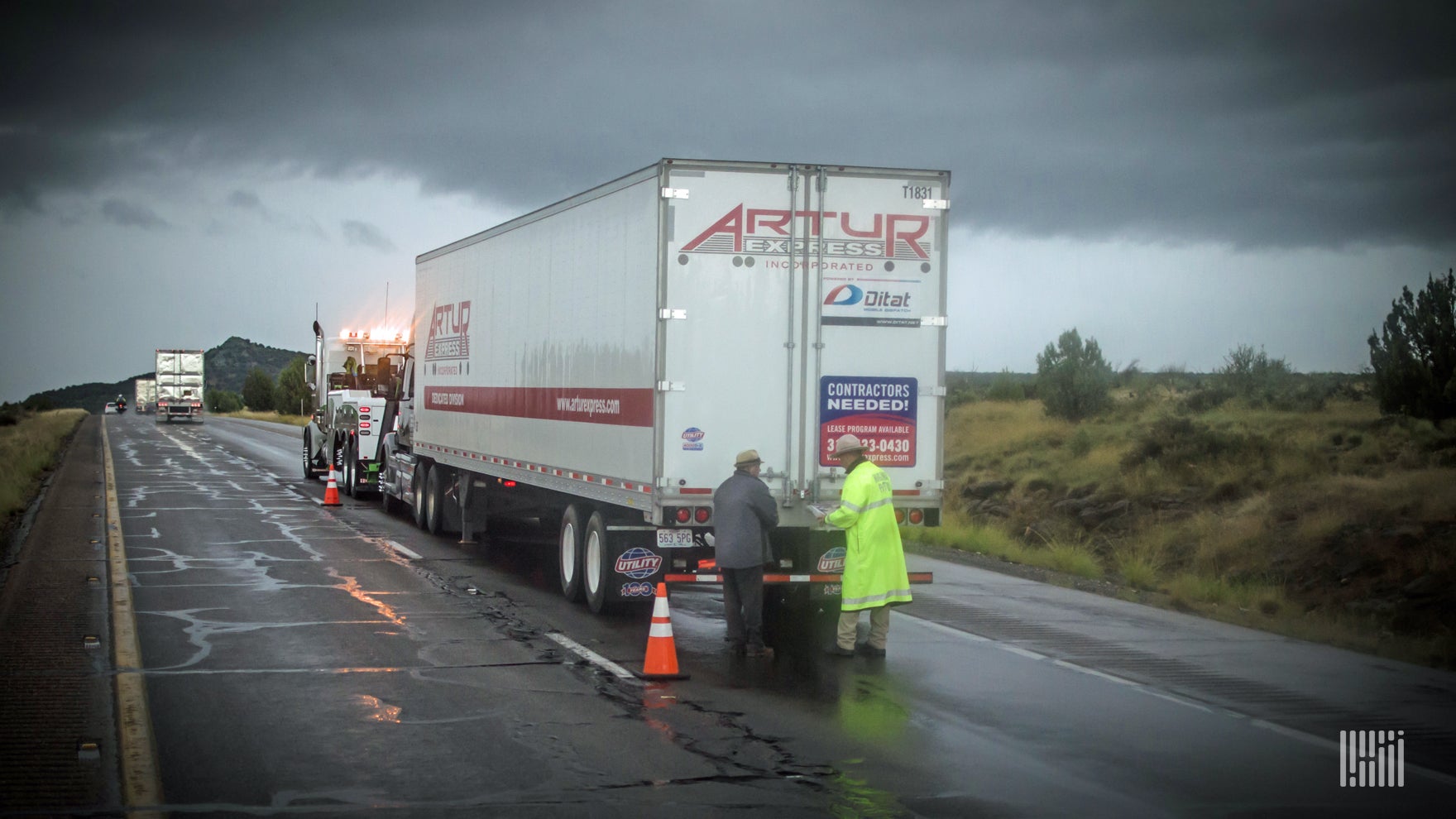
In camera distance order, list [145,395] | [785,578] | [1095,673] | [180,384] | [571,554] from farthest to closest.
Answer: [145,395], [180,384], [571,554], [785,578], [1095,673]

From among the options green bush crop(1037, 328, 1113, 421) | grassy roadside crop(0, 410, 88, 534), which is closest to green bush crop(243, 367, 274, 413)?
grassy roadside crop(0, 410, 88, 534)

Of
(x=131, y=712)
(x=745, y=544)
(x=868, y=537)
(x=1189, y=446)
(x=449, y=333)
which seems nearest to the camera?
(x=131, y=712)

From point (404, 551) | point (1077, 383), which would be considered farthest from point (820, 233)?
point (1077, 383)

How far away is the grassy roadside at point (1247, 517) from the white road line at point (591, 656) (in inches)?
265

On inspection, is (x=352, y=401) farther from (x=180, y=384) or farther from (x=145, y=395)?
(x=145, y=395)

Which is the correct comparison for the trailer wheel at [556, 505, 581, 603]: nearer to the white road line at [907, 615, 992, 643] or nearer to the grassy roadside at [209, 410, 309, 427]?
the white road line at [907, 615, 992, 643]

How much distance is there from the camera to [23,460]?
3631cm

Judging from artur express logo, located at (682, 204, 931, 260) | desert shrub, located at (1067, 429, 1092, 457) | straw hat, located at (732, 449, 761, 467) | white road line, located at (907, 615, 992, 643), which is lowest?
white road line, located at (907, 615, 992, 643)

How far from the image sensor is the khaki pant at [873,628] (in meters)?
11.0

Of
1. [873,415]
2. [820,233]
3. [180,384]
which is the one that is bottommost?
[873,415]

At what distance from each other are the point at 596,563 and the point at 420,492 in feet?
30.0

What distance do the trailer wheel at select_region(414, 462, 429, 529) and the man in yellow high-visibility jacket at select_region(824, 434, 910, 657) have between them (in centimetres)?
1183

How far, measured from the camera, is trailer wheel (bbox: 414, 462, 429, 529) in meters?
21.3

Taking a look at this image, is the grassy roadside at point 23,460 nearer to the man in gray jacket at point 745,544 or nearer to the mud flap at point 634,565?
the mud flap at point 634,565
